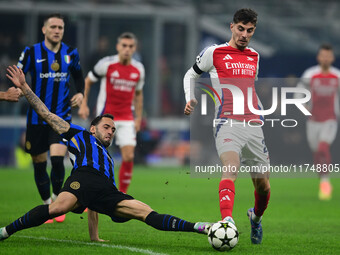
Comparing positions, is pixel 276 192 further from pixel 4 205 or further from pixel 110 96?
pixel 4 205

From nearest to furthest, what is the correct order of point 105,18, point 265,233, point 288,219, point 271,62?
point 265,233 → point 288,219 → point 271,62 → point 105,18

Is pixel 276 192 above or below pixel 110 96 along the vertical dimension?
below

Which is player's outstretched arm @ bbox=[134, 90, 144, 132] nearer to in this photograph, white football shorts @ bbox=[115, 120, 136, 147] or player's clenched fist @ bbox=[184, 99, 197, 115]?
white football shorts @ bbox=[115, 120, 136, 147]

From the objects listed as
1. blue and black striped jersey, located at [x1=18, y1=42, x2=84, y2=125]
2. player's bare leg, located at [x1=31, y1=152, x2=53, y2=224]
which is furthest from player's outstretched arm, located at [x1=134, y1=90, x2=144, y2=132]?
player's bare leg, located at [x1=31, y1=152, x2=53, y2=224]

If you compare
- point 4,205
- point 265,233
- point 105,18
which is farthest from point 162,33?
point 265,233

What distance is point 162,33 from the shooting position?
24281 mm

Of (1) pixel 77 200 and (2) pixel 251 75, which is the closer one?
(1) pixel 77 200

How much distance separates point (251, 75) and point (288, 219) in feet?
10.2

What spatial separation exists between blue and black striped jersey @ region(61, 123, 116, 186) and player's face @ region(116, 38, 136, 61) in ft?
13.6

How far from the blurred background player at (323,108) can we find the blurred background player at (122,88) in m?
3.41

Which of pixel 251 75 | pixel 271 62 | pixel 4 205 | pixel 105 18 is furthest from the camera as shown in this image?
pixel 105 18

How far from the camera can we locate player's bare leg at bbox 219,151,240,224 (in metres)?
6.53

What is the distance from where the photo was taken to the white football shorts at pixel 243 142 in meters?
6.93

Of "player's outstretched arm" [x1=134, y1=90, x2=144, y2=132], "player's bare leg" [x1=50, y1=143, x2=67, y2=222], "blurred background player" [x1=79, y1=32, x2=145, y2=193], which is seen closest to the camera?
"player's bare leg" [x1=50, y1=143, x2=67, y2=222]
